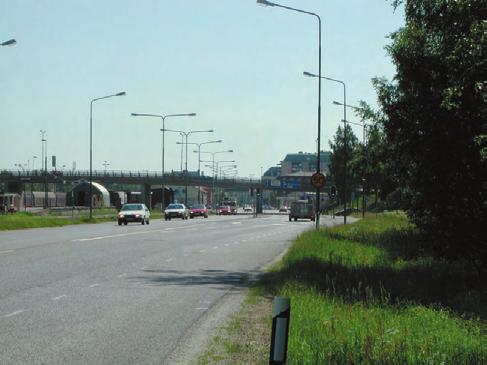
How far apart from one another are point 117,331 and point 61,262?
1046 cm

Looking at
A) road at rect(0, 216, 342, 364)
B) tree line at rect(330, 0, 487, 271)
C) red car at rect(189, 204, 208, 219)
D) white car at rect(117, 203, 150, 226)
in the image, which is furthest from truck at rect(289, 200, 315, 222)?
tree line at rect(330, 0, 487, 271)

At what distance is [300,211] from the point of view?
8438cm

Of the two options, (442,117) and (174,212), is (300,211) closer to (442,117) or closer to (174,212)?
(174,212)

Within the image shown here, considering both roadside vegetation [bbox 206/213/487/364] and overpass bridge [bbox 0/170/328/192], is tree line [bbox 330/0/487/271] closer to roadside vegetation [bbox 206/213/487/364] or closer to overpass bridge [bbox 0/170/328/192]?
roadside vegetation [bbox 206/213/487/364]

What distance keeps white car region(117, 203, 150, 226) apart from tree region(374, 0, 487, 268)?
129ft

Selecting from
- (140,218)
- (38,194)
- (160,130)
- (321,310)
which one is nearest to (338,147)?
(160,130)

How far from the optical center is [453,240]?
56.9 ft

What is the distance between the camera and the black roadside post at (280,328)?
5410mm

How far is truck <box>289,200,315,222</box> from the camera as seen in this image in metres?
83.6

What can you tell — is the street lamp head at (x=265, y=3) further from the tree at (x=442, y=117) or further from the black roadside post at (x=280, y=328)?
the black roadside post at (x=280, y=328)

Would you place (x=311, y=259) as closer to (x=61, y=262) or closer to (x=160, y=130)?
(x=61, y=262)

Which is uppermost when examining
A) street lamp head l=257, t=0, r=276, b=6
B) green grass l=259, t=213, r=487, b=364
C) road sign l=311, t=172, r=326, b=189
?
street lamp head l=257, t=0, r=276, b=6

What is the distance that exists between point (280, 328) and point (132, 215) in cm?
5158

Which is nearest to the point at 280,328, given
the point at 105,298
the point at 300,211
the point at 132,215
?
the point at 105,298
